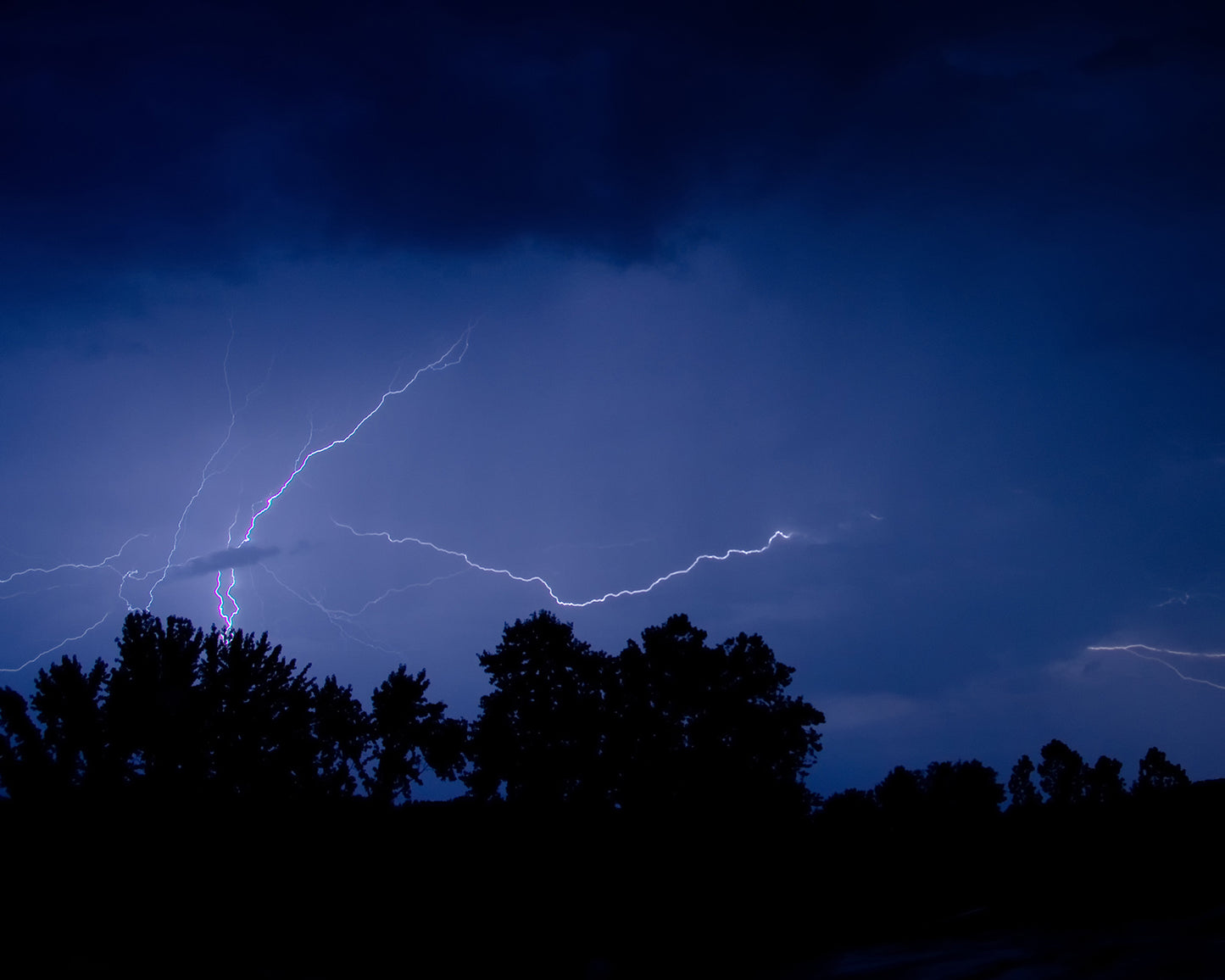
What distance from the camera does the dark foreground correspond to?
31.5 feet

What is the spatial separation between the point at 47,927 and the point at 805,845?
18632mm

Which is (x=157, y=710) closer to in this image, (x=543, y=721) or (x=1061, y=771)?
(x=543, y=721)

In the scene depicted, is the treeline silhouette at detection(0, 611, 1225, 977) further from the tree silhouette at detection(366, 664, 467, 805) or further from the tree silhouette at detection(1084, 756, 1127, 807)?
the tree silhouette at detection(1084, 756, 1127, 807)

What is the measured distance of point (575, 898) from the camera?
15688 mm

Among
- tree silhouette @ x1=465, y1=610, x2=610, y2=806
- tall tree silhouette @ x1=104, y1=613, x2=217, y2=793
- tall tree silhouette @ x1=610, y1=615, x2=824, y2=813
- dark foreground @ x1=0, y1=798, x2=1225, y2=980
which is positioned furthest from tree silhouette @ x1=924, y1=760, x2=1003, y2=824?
tall tree silhouette @ x1=104, y1=613, x2=217, y2=793

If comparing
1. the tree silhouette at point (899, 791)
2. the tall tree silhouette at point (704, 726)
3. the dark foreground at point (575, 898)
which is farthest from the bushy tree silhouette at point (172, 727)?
the tree silhouette at point (899, 791)

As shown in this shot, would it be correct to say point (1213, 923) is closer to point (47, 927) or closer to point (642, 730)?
point (47, 927)

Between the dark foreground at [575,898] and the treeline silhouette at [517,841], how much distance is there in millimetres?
79

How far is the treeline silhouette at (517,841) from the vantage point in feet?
40.4

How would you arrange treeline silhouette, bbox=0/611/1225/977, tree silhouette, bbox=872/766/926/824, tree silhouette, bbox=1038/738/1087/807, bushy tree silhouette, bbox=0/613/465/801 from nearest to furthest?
1. treeline silhouette, bbox=0/611/1225/977
2. bushy tree silhouette, bbox=0/613/465/801
3. tree silhouette, bbox=872/766/926/824
4. tree silhouette, bbox=1038/738/1087/807

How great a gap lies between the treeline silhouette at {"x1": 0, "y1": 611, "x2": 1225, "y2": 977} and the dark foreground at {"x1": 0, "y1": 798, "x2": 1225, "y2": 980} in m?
0.08

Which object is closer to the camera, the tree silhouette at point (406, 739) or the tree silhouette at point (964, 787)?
the tree silhouette at point (406, 739)

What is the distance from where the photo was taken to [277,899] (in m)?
14.0

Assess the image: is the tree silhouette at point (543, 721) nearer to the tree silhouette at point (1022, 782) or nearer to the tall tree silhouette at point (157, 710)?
the tall tree silhouette at point (157, 710)
